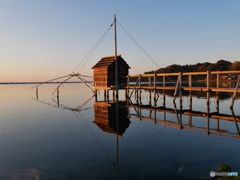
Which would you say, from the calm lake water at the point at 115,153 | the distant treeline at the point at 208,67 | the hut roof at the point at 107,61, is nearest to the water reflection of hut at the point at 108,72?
the hut roof at the point at 107,61

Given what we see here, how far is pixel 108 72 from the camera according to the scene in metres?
27.2

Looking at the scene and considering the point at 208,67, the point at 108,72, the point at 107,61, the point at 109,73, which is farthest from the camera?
the point at 208,67

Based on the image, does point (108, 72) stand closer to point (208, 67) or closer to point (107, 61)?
point (107, 61)

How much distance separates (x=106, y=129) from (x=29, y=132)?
15.5 ft

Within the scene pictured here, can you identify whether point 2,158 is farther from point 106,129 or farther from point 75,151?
point 106,129

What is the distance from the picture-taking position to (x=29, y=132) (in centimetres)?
1214

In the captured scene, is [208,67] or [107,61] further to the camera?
[208,67]

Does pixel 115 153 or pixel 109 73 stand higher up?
pixel 109 73

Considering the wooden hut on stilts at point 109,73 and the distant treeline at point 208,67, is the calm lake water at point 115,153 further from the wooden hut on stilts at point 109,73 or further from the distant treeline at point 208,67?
the distant treeline at point 208,67

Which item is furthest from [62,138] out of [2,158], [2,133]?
[2,133]

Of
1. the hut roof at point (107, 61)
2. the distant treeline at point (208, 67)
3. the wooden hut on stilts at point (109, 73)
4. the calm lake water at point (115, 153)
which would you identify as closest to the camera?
the calm lake water at point (115, 153)

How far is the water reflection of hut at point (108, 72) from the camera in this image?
27281mm

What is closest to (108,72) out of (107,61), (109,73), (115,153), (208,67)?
(109,73)

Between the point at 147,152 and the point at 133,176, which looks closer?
the point at 133,176
